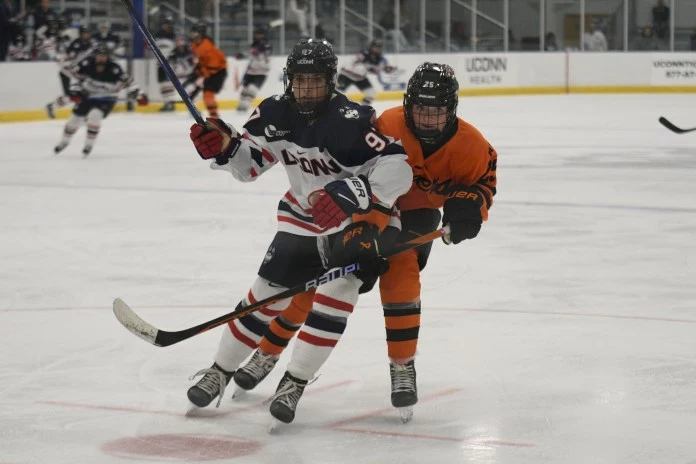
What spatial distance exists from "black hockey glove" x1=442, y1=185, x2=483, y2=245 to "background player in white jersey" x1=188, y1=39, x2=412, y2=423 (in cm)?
15

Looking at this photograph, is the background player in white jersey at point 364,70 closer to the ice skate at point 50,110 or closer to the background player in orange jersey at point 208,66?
the background player in orange jersey at point 208,66

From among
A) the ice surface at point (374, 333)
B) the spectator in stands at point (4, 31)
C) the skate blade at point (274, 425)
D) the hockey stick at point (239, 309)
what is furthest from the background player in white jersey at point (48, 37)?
the skate blade at point (274, 425)

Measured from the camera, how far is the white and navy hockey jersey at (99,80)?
1095 centimetres

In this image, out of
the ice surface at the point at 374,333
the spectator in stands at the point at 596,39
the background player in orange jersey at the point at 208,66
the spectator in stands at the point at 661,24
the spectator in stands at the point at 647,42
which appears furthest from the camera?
the spectator in stands at the point at 596,39

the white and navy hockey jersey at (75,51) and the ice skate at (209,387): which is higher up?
the white and navy hockey jersey at (75,51)

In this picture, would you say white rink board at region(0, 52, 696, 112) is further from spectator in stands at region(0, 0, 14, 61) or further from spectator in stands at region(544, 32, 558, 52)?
spectator in stands at region(0, 0, 14, 61)

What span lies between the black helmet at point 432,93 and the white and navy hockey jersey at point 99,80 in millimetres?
8125

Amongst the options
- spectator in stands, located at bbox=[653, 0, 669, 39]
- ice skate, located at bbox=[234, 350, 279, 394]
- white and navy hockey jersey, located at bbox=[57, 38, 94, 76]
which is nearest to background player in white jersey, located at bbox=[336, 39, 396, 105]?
white and navy hockey jersey, located at bbox=[57, 38, 94, 76]

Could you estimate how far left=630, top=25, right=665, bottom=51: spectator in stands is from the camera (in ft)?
68.8

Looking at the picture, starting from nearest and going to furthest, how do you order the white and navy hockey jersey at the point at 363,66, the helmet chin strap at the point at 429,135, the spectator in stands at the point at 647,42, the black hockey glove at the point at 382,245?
the black hockey glove at the point at 382,245 < the helmet chin strap at the point at 429,135 < the white and navy hockey jersey at the point at 363,66 < the spectator in stands at the point at 647,42

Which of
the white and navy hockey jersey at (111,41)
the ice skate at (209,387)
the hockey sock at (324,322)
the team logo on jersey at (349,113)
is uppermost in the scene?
the white and navy hockey jersey at (111,41)

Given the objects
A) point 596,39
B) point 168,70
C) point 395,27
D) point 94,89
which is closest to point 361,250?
point 168,70

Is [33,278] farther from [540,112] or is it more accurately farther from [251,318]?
[540,112]

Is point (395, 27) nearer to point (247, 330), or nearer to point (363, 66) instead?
point (363, 66)
